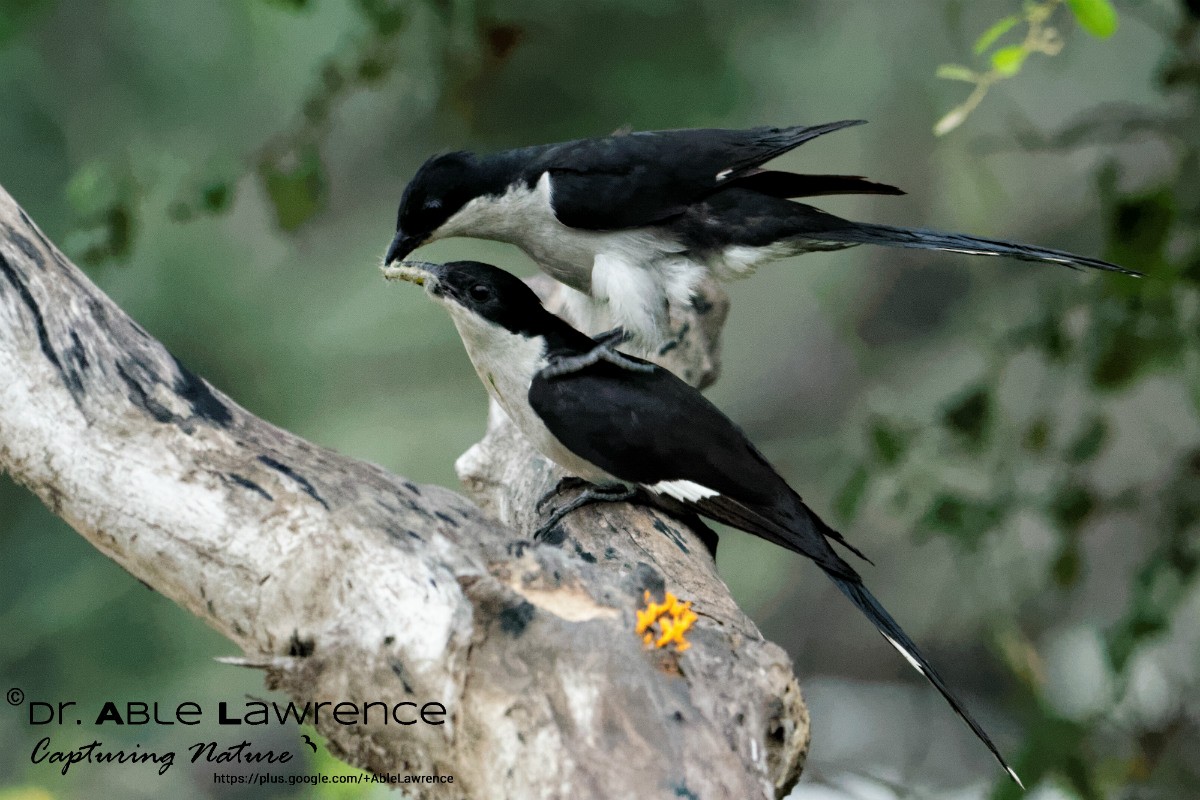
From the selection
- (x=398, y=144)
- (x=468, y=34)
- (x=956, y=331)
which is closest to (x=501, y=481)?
(x=468, y=34)

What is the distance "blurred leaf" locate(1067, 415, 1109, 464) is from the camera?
2189 millimetres

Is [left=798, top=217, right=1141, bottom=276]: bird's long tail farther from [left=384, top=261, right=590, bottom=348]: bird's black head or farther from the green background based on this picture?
the green background

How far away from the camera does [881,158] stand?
11.5 feet

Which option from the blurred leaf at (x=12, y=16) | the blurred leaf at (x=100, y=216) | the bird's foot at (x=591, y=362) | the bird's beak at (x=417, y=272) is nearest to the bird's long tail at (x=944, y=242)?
the bird's foot at (x=591, y=362)

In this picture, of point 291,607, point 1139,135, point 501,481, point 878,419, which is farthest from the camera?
point 1139,135

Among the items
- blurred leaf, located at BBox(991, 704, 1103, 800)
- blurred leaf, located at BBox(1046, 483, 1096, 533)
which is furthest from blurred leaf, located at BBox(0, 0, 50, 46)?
blurred leaf, located at BBox(991, 704, 1103, 800)

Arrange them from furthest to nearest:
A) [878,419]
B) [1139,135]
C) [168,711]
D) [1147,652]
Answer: [168,711] → [1147,652] → [1139,135] → [878,419]

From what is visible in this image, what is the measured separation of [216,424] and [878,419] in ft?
5.00

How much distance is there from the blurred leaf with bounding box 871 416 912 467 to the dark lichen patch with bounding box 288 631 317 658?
1.46 m

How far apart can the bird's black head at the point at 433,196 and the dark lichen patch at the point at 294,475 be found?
2.09 ft

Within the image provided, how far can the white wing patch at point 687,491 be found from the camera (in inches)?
62.0

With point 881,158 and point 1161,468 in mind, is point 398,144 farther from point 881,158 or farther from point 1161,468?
point 1161,468

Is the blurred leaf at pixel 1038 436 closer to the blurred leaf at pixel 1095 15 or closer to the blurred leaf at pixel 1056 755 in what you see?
the blurred leaf at pixel 1056 755

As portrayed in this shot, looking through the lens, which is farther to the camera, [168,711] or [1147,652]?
[168,711]
